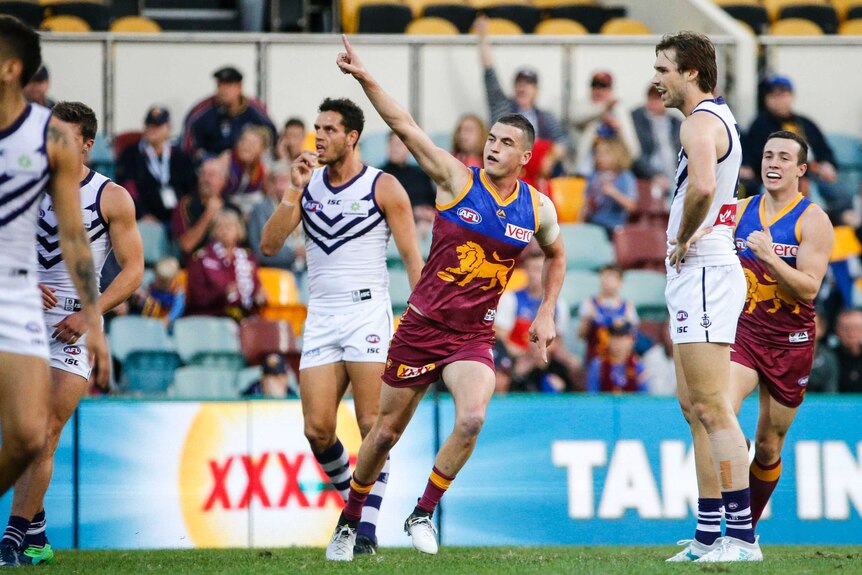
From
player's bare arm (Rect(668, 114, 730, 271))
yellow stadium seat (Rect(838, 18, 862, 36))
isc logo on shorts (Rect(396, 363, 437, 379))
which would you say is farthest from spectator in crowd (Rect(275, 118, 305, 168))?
yellow stadium seat (Rect(838, 18, 862, 36))

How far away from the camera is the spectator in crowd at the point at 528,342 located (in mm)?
12523

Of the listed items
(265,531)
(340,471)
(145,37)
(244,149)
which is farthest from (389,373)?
(145,37)

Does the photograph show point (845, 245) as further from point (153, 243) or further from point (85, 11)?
point (85, 11)

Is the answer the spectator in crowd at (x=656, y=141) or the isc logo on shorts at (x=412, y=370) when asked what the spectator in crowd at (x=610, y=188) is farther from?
the isc logo on shorts at (x=412, y=370)

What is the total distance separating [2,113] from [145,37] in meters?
9.65

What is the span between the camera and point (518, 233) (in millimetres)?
7699

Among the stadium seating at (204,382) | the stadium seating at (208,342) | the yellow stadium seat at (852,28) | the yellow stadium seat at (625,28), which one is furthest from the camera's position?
the yellow stadium seat at (852,28)

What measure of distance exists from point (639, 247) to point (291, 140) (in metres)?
4.12

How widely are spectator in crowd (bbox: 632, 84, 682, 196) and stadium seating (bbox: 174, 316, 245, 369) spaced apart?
5427 millimetres

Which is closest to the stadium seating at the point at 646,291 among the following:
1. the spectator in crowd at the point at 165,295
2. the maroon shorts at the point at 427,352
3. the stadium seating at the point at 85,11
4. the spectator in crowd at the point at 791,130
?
the spectator in crowd at the point at 791,130

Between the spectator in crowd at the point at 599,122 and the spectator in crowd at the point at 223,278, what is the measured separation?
14.9ft

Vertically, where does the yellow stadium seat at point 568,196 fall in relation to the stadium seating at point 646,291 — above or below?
above

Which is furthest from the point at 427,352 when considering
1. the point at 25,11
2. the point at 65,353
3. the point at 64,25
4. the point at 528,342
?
the point at 25,11

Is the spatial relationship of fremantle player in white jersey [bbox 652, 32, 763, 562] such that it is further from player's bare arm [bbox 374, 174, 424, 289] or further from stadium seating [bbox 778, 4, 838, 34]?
stadium seating [bbox 778, 4, 838, 34]
